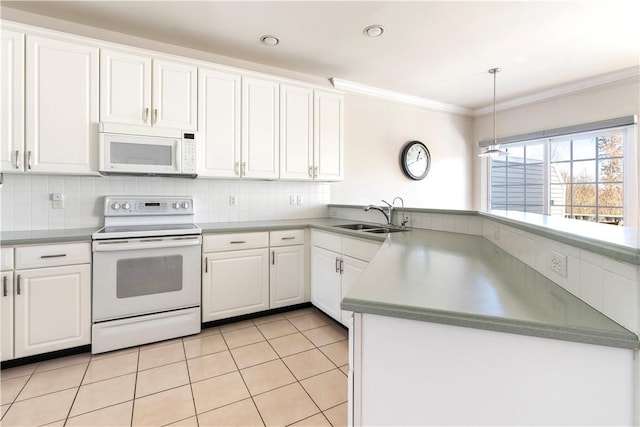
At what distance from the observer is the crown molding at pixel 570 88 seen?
3301mm

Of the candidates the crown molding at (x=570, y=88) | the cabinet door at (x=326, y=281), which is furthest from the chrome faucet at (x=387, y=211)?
the crown molding at (x=570, y=88)

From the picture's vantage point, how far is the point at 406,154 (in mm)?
4266

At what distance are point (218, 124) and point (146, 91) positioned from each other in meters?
0.60

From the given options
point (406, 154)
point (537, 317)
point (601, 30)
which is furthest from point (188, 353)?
point (601, 30)

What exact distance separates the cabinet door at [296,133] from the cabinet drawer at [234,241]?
2.28 feet

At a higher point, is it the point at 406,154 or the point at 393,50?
the point at 393,50

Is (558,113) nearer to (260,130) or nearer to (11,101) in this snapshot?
(260,130)

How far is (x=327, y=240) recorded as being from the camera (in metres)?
2.73

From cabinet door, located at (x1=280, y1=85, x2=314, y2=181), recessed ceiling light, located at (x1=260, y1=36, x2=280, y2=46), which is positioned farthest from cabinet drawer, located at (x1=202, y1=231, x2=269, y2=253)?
recessed ceiling light, located at (x1=260, y1=36, x2=280, y2=46)

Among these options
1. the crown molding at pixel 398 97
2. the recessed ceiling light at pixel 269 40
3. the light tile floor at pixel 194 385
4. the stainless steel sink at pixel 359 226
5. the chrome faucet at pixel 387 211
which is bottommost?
the light tile floor at pixel 194 385

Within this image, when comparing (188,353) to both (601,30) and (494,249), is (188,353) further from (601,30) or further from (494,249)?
(601,30)

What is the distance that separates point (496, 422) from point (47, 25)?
3696mm

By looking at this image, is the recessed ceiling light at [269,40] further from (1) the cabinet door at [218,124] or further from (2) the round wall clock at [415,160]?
(2) the round wall clock at [415,160]

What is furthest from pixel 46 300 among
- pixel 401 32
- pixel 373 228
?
pixel 401 32
